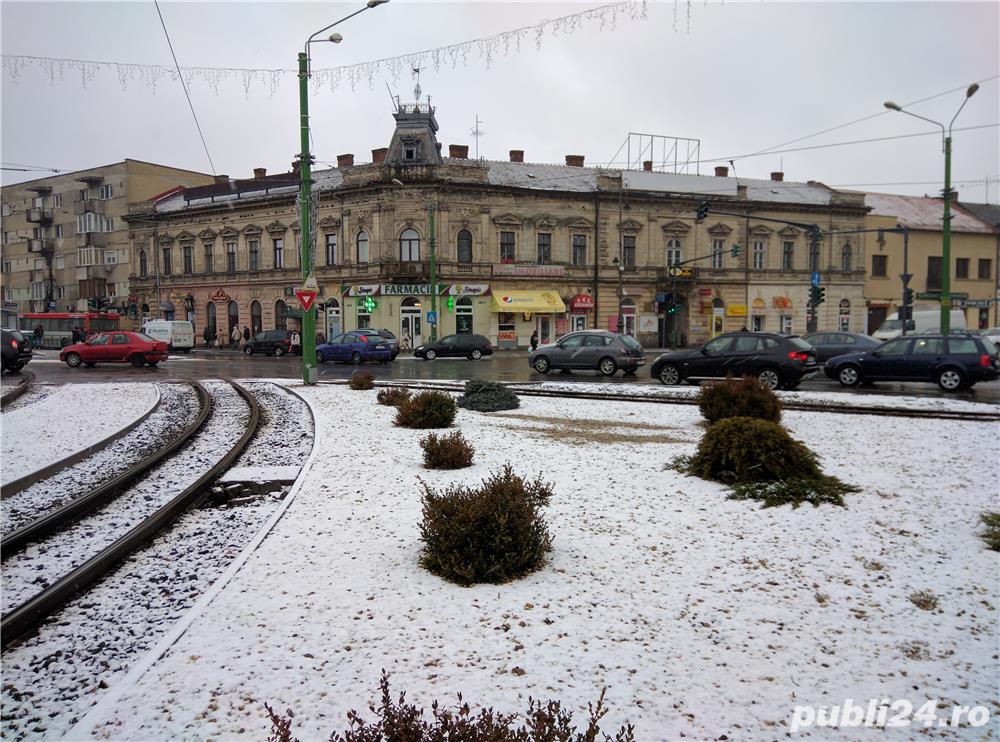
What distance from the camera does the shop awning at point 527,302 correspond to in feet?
139

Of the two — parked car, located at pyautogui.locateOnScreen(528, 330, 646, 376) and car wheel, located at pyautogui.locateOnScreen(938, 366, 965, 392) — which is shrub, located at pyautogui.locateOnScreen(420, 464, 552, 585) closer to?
car wheel, located at pyautogui.locateOnScreen(938, 366, 965, 392)

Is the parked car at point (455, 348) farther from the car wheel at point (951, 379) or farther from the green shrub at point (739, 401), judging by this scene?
the green shrub at point (739, 401)

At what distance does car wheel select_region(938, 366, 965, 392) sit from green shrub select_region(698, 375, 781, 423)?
926 centimetres

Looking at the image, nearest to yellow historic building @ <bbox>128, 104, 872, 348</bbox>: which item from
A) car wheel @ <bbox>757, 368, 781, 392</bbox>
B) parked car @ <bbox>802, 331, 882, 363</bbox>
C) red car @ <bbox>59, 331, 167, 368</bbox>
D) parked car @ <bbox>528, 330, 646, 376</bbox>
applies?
red car @ <bbox>59, 331, 167, 368</bbox>

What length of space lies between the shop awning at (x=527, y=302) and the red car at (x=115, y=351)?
21.4 metres

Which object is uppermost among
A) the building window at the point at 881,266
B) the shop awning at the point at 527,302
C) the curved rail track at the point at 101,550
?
the building window at the point at 881,266

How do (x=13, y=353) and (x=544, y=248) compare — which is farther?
(x=544, y=248)

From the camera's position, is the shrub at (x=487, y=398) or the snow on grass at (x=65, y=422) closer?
the snow on grass at (x=65, y=422)

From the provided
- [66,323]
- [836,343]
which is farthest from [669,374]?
[66,323]

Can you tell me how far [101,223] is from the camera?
59969 mm

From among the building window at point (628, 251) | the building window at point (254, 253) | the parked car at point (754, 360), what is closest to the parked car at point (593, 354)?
the parked car at point (754, 360)

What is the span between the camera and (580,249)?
44.7m

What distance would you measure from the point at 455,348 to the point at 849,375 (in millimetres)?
19663

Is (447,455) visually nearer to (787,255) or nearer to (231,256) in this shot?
(231,256)
